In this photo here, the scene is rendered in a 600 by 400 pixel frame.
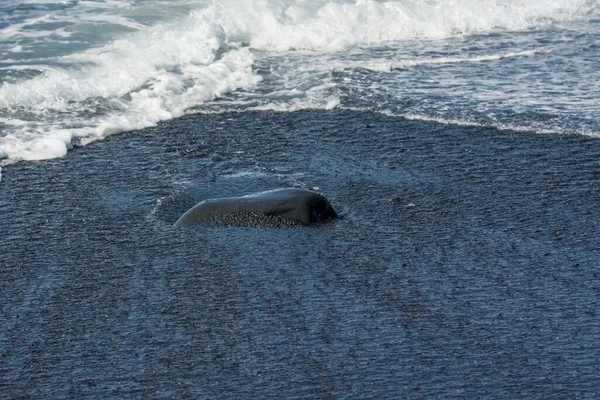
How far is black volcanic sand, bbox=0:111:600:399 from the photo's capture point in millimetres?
6273

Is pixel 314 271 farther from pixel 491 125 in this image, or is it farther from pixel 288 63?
pixel 288 63

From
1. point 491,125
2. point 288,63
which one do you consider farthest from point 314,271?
point 288,63

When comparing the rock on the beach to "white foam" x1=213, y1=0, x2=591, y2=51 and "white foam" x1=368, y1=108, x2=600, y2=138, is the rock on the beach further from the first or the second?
"white foam" x1=213, y1=0, x2=591, y2=51

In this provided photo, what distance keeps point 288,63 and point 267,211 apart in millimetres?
6511

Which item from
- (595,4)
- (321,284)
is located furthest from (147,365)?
(595,4)

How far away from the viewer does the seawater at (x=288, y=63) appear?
11.8 meters

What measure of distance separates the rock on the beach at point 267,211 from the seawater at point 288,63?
104 inches

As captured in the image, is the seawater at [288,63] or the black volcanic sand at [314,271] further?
the seawater at [288,63]

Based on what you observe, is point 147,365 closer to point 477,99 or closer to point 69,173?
point 69,173

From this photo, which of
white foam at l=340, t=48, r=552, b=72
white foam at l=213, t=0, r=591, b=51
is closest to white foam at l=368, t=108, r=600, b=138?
white foam at l=340, t=48, r=552, b=72

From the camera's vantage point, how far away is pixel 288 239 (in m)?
8.37

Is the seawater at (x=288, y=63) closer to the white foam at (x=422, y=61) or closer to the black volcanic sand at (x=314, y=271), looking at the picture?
Answer: the white foam at (x=422, y=61)

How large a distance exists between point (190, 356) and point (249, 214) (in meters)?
2.45

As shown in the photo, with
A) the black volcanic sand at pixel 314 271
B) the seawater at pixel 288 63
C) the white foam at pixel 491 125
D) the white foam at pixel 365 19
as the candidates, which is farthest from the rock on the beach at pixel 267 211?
the white foam at pixel 365 19
